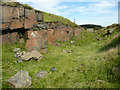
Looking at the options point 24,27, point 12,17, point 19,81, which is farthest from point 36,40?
point 19,81

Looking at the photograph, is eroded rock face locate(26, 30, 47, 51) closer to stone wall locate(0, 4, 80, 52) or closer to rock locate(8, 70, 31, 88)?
stone wall locate(0, 4, 80, 52)

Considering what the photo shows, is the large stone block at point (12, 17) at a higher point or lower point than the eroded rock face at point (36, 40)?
higher

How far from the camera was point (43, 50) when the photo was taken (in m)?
14.8

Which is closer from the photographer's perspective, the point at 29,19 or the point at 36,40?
the point at 36,40

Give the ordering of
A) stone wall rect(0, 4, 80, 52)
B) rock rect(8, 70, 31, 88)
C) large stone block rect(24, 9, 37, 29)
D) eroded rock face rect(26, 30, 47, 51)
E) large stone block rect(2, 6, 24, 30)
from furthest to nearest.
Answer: large stone block rect(24, 9, 37, 29), eroded rock face rect(26, 30, 47, 51), stone wall rect(0, 4, 80, 52), large stone block rect(2, 6, 24, 30), rock rect(8, 70, 31, 88)

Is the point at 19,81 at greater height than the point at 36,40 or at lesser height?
lesser

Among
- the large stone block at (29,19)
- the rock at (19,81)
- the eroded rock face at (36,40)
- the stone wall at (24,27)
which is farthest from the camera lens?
the large stone block at (29,19)

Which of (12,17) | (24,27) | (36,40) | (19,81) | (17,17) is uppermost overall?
(17,17)

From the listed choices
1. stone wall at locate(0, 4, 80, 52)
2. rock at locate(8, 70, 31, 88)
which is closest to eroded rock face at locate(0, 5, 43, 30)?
stone wall at locate(0, 4, 80, 52)

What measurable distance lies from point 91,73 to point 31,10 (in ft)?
43.8

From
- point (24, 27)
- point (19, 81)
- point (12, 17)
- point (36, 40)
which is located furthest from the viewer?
point (36, 40)

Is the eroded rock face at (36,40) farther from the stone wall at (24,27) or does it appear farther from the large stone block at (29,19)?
the large stone block at (29,19)

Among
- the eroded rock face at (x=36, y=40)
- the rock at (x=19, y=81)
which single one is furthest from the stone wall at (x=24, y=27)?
the rock at (x=19, y=81)

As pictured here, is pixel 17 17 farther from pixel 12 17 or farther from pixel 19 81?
pixel 19 81
